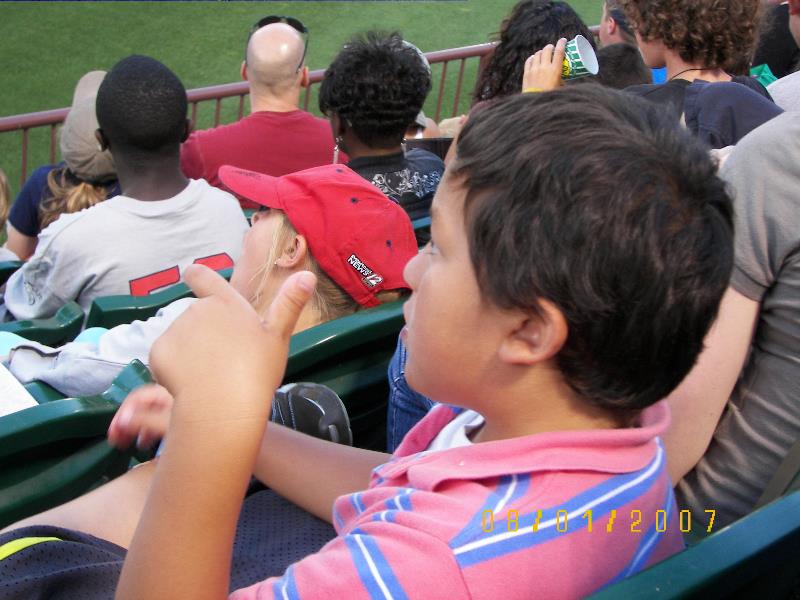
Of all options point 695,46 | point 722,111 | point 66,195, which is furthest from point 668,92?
point 66,195

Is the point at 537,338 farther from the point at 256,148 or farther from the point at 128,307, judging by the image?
the point at 256,148

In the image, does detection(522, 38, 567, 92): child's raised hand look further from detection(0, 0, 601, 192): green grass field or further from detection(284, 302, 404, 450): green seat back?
detection(0, 0, 601, 192): green grass field

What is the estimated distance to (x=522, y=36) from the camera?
3.55 m

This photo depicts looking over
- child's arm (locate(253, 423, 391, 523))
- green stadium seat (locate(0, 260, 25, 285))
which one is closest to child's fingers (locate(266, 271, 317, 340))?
child's arm (locate(253, 423, 391, 523))

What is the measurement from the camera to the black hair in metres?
3.93

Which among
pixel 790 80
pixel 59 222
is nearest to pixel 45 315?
pixel 59 222

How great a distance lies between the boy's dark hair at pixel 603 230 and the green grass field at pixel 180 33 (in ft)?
21.3

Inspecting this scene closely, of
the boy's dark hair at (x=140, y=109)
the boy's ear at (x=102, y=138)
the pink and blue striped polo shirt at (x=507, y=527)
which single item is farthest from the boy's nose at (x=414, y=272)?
the boy's ear at (x=102, y=138)

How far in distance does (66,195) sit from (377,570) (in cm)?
327

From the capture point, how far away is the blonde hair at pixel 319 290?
2.08 m

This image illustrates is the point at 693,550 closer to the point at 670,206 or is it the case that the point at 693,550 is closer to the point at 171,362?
the point at 670,206

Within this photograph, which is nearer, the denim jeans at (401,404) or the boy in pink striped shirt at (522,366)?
the boy in pink striped shirt at (522,366)

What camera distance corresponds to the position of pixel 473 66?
905cm

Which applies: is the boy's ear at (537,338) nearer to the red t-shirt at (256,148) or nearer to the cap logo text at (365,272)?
the cap logo text at (365,272)
